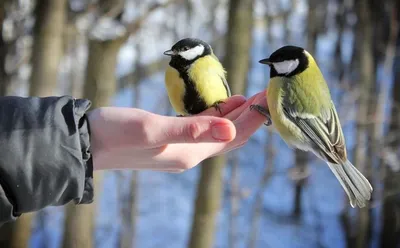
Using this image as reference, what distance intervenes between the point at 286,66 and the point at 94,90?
82.4 inches

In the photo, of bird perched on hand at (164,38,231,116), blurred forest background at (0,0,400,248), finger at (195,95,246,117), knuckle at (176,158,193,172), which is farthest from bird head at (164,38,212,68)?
blurred forest background at (0,0,400,248)

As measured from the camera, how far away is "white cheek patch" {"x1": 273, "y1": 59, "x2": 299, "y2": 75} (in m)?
1.36

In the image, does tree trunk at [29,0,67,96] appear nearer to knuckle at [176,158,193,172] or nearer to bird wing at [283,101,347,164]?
bird wing at [283,101,347,164]

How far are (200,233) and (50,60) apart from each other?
1.41 meters

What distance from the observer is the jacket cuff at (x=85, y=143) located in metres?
0.97

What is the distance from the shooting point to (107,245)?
5.86 metres

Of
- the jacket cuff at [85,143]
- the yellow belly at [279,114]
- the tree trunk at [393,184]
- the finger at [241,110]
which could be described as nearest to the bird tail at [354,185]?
the yellow belly at [279,114]

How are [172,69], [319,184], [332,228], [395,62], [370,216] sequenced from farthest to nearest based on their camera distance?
[319,184] → [332,228] → [370,216] → [395,62] → [172,69]

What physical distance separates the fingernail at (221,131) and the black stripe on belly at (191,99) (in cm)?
35

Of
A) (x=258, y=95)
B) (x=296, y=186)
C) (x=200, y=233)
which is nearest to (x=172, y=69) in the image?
(x=258, y=95)

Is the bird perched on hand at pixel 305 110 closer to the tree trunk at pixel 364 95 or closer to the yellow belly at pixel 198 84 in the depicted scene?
the yellow belly at pixel 198 84

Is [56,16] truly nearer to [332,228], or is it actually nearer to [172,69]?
[172,69]

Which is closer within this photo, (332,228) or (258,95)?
(258,95)

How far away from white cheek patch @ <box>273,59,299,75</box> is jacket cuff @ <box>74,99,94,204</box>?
21.9 inches
